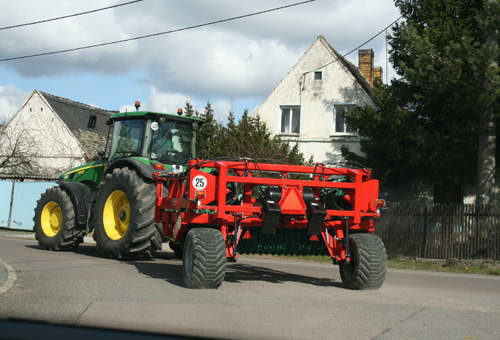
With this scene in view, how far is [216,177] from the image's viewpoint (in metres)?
8.39

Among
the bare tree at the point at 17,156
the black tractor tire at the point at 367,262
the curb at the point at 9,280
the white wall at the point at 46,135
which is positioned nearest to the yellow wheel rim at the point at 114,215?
the curb at the point at 9,280

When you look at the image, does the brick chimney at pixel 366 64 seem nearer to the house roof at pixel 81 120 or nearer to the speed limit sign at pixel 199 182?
the house roof at pixel 81 120

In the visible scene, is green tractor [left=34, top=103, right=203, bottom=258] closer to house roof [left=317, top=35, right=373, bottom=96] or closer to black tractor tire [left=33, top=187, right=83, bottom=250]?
black tractor tire [left=33, top=187, right=83, bottom=250]

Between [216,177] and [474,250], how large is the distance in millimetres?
10368

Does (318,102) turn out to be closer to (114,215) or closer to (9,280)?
(114,215)

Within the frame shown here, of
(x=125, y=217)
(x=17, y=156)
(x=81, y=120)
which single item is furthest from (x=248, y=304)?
(x=81, y=120)

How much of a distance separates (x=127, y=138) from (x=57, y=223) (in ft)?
9.02

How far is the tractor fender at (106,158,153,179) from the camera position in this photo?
423 inches

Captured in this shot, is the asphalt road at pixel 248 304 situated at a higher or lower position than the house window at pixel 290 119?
lower

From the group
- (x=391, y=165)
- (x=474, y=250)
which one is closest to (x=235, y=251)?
(x=474, y=250)

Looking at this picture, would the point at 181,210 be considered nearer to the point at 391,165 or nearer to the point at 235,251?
the point at 235,251

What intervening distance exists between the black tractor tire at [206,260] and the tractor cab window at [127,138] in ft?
15.6

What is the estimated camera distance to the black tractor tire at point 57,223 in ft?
42.0

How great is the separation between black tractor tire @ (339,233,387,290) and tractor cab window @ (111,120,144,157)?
5.51 m
